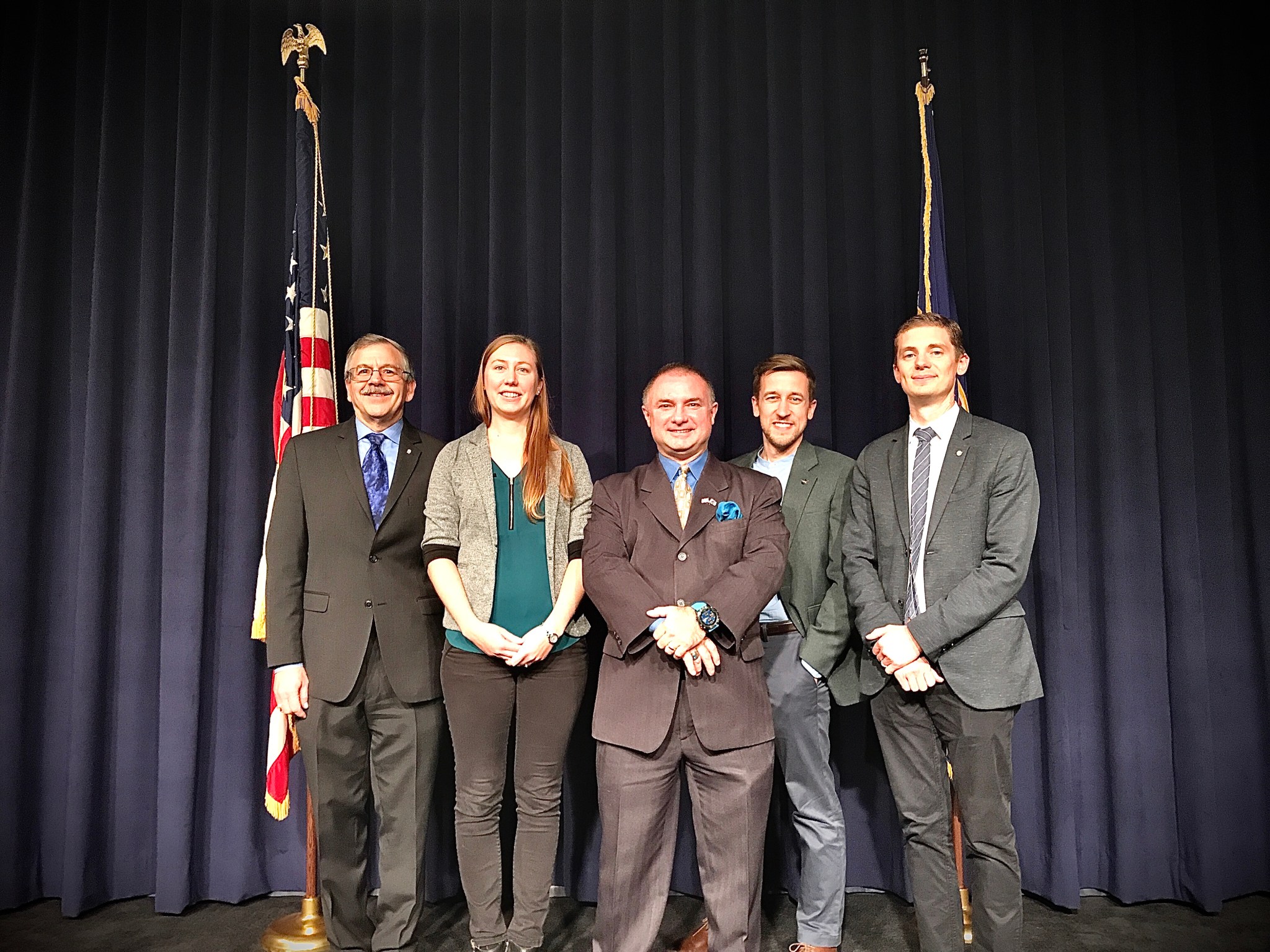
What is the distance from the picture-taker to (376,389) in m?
2.47

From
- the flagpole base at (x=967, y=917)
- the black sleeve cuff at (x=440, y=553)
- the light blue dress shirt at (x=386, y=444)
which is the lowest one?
the flagpole base at (x=967, y=917)

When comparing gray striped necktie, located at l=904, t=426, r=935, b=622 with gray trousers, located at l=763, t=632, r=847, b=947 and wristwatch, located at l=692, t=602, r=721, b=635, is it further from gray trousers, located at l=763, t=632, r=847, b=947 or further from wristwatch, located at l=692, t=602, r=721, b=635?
wristwatch, located at l=692, t=602, r=721, b=635

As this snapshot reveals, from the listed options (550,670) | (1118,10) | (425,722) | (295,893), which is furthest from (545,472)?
(1118,10)

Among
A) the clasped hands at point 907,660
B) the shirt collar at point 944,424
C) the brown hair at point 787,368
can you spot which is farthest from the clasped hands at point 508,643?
the shirt collar at point 944,424

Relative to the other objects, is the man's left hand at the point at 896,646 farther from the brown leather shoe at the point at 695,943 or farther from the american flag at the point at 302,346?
the american flag at the point at 302,346

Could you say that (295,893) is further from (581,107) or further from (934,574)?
(581,107)

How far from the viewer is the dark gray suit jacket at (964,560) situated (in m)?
2.14

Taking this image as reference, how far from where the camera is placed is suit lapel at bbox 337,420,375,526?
241cm

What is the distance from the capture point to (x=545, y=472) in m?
2.40

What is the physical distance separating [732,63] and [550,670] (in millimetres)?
2552

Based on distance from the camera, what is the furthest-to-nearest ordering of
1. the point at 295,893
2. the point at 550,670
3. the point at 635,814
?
the point at 295,893 → the point at 550,670 → the point at 635,814

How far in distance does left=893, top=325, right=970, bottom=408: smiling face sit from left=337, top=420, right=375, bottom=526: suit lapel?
5.39ft

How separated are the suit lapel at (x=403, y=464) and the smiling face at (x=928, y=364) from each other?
1.51 metres

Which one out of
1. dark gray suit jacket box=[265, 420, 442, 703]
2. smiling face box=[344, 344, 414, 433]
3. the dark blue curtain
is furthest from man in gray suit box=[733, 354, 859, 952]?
smiling face box=[344, 344, 414, 433]
